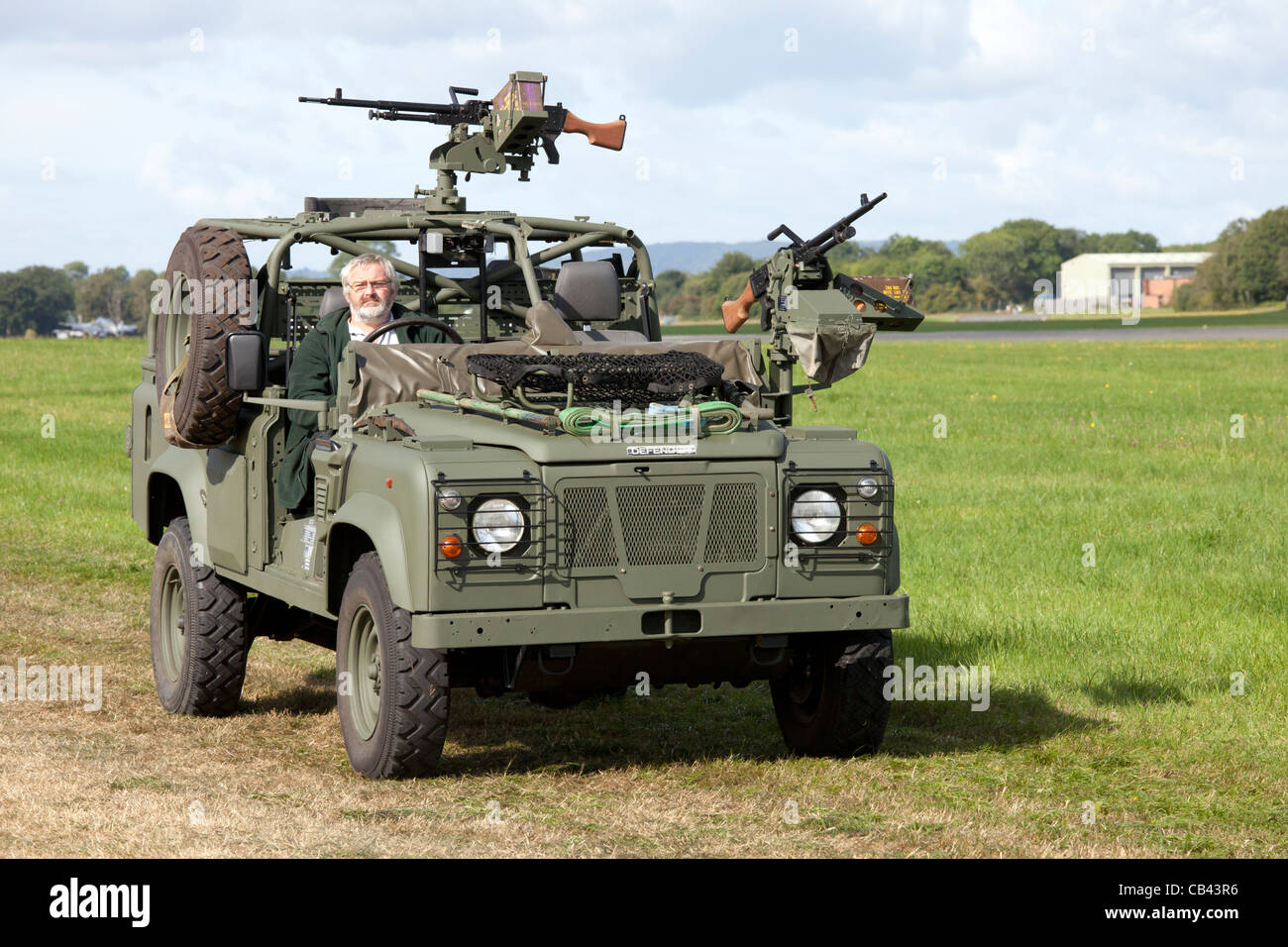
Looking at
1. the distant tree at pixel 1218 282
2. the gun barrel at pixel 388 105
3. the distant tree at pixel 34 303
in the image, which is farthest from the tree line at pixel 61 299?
the gun barrel at pixel 388 105

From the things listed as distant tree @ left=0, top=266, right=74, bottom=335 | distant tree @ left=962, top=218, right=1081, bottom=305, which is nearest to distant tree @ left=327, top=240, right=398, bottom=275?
distant tree @ left=962, top=218, right=1081, bottom=305

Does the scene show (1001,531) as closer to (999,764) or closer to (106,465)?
(999,764)

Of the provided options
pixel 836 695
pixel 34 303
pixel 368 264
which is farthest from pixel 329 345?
pixel 34 303

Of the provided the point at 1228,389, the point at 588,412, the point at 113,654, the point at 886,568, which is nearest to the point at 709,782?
the point at 886,568

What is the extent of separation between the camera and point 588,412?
6863 millimetres

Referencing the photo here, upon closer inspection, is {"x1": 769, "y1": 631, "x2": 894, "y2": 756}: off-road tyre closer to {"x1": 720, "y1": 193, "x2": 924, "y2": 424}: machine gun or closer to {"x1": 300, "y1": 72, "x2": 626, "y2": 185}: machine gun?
{"x1": 720, "y1": 193, "x2": 924, "y2": 424}: machine gun

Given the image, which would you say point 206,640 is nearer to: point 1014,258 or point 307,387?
point 307,387

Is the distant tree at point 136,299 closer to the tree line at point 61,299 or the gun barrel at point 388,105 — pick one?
the tree line at point 61,299

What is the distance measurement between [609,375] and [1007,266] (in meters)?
157

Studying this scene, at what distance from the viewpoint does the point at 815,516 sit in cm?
699

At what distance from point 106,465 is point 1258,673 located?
16505 mm

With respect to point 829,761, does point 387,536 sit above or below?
above

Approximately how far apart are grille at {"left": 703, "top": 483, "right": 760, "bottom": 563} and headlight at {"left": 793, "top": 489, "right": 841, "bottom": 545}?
175 millimetres

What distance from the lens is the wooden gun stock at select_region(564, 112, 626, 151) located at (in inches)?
416
